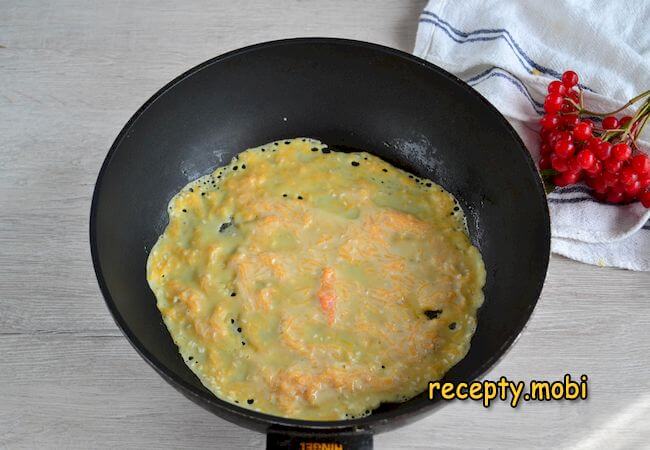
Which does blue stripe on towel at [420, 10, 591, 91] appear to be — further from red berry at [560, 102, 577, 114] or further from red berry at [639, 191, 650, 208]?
red berry at [639, 191, 650, 208]

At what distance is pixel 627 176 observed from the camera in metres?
1.52

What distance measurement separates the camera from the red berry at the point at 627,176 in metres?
1.52

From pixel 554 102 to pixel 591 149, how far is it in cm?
14

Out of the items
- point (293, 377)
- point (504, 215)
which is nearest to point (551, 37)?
point (504, 215)

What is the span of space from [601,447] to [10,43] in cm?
166

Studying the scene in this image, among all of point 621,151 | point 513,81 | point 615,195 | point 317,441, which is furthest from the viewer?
point 513,81

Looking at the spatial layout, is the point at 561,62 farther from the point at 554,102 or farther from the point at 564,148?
the point at 564,148

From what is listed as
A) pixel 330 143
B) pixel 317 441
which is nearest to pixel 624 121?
pixel 330 143

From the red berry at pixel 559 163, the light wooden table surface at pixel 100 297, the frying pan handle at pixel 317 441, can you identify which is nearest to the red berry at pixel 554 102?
the red berry at pixel 559 163

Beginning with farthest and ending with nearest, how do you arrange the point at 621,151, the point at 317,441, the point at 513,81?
the point at 513,81 < the point at 621,151 < the point at 317,441

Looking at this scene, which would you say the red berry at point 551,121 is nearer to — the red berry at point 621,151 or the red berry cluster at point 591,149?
the red berry cluster at point 591,149

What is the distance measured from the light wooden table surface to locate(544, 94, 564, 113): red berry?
12.7 inches

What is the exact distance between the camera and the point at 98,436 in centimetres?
139

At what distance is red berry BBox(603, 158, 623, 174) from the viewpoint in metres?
1.52
